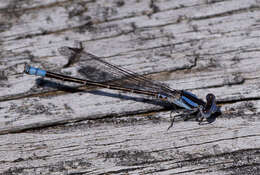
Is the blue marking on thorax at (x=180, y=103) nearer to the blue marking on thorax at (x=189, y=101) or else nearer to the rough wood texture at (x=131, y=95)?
the blue marking on thorax at (x=189, y=101)

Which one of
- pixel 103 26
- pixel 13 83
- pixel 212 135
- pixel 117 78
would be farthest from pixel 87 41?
pixel 212 135

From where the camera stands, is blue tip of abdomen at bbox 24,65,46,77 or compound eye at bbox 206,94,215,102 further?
blue tip of abdomen at bbox 24,65,46,77

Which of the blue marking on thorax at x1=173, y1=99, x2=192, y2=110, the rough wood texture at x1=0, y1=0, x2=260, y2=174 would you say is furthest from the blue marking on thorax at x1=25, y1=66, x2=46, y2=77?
the blue marking on thorax at x1=173, y1=99, x2=192, y2=110

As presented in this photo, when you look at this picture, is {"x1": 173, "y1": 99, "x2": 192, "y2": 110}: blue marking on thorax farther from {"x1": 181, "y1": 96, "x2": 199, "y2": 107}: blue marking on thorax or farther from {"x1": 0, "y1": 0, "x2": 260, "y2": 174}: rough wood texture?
{"x1": 0, "y1": 0, "x2": 260, "y2": 174}: rough wood texture

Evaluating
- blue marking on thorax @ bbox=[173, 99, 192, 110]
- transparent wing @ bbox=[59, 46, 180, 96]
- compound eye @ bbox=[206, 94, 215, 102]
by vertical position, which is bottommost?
blue marking on thorax @ bbox=[173, 99, 192, 110]

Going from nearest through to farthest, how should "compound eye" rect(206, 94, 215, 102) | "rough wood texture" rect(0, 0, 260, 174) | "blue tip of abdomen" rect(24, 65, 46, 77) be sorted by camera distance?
"rough wood texture" rect(0, 0, 260, 174), "compound eye" rect(206, 94, 215, 102), "blue tip of abdomen" rect(24, 65, 46, 77)

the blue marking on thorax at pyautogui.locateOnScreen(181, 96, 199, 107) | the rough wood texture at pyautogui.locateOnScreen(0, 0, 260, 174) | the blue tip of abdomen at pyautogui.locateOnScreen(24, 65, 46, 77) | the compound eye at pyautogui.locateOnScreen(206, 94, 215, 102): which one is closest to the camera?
Result: the rough wood texture at pyautogui.locateOnScreen(0, 0, 260, 174)
